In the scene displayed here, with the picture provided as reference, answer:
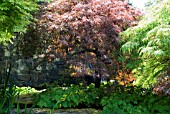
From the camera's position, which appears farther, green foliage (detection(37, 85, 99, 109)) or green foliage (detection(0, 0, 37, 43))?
green foliage (detection(37, 85, 99, 109))

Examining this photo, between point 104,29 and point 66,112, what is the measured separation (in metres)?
1.67

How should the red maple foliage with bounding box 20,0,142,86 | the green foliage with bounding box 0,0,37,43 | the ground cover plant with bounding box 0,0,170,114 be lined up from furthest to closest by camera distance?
the red maple foliage with bounding box 20,0,142,86 → the ground cover plant with bounding box 0,0,170,114 → the green foliage with bounding box 0,0,37,43

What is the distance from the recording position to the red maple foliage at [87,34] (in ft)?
18.2

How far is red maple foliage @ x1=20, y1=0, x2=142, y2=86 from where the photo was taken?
554 cm

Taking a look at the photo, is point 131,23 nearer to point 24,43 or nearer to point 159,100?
point 159,100

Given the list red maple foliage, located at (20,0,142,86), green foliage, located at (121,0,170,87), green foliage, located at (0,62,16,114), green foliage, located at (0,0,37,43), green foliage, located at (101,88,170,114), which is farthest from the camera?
red maple foliage, located at (20,0,142,86)

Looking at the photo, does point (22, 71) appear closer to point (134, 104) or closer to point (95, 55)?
point (95, 55)

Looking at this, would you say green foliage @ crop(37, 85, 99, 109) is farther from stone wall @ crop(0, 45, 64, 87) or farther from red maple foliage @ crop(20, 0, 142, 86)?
stone wall @ crop(0, 45, 64, 87)

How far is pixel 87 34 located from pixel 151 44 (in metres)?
1.49

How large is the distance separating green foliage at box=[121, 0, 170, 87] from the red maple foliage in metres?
0.44

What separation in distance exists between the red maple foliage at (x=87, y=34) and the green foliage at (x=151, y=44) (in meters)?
0.44

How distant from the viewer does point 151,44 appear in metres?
4.40

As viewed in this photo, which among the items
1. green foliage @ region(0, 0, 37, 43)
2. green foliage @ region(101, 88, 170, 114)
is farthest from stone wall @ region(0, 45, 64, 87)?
green foliage @ region(0, 0, 37, 43)

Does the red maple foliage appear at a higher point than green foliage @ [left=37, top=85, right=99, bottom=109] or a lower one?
higher
